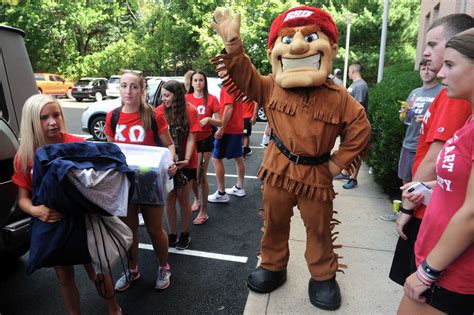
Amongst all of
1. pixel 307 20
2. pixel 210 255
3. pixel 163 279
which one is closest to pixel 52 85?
pixel 210 255

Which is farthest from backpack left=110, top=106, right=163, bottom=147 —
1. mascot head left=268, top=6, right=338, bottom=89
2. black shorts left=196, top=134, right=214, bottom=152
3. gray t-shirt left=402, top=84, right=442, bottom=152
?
gray t-shirt left=402, top=84, right=442, bottom=152

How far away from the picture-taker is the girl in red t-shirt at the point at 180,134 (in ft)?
11.1

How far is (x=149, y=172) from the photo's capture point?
2.54 m

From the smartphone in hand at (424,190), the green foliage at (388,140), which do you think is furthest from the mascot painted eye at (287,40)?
the green foliage at (388,140)

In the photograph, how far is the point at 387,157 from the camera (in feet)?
15.9

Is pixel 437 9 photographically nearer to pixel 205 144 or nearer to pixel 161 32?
pixel 205 144

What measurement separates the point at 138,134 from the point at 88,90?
2019 centimetres

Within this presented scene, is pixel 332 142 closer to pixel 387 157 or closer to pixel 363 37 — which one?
pixel 387 157

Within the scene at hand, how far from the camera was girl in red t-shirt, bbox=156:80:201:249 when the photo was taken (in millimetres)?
3391

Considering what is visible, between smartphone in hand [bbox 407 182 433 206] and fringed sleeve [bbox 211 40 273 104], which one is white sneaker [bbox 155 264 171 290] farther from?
smartphone in hand [bbox 407 182 433 206]

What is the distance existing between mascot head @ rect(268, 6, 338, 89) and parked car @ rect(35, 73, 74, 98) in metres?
22.1

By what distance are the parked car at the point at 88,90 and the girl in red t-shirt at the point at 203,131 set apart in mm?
18489

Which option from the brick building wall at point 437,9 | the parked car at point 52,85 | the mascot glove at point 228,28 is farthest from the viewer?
the parked car at point 52,85

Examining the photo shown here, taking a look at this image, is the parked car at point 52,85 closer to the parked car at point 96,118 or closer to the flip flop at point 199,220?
the parked car at point 96,118
